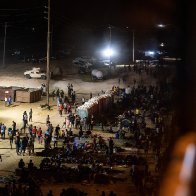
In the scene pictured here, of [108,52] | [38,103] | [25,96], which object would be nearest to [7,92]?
[25,96]

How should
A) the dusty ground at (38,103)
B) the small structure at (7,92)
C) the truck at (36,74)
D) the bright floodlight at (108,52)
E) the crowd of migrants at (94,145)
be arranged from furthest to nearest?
the bright floodlight at (108,52)
the truck at (36,74)
the small structure at (7,92)
the dusty ground at (38,103)
the crowd of migrants at (94,145)

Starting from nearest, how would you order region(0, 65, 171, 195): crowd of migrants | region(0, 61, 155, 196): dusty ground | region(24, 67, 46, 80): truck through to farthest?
region(0, 65, 171, 195): crowd of migrants → region(0, 61, 155, 196): dusty ground → region(24, 67, 46, 80): truck

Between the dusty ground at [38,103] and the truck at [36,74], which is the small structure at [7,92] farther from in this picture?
the truck at [36,74]

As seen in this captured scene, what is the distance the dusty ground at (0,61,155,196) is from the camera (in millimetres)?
28177

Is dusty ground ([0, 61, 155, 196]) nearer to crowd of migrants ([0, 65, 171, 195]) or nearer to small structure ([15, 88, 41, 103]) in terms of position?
small structure ([15, 88, 41, 103])

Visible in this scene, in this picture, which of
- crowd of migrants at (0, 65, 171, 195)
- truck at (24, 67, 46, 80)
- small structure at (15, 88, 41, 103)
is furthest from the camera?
truck at (24, 67, 46, 80)

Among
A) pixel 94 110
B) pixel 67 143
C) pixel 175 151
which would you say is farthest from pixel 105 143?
pixel 94 110

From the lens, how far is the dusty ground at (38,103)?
28177 mm

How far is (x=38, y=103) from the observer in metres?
49.2

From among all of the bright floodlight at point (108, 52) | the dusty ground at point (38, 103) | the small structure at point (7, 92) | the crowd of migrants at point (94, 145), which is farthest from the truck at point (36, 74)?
the crowd of migrants at point (94, 145)

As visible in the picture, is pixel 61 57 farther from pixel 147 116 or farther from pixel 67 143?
pixel 67 143

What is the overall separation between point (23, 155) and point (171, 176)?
10446mm

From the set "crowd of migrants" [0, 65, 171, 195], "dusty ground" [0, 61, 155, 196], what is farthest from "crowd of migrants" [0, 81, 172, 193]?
"dusty ground" [0, 61, 155, 196]

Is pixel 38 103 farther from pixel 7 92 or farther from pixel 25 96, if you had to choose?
pixel 7 92
